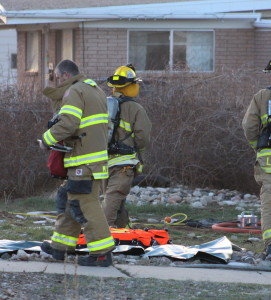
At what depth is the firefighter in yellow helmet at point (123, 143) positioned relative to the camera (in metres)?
9.14

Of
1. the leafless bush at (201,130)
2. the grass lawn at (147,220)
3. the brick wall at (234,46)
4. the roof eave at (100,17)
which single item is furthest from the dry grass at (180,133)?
the brick wall at (234,46)

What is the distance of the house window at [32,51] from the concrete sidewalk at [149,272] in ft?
51.3

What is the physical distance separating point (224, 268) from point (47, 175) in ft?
21.7

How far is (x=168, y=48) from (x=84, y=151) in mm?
13728

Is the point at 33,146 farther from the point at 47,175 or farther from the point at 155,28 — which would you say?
the point at 155,28

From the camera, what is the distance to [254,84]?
46.3 ft

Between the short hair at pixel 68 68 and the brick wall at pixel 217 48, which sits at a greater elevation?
the brick wall at pixel 217 48

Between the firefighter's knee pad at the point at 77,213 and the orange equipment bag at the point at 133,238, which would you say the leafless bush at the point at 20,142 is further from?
the firefighter's knee pad at the point at 77,213

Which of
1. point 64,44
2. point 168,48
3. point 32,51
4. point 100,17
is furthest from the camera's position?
point 32,51

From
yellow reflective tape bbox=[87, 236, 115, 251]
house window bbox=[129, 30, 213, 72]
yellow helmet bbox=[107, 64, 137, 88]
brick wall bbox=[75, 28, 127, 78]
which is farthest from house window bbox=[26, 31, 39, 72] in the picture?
yellow reflective tape bbox=[87, 236, 115, 251]

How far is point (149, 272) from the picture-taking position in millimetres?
7195

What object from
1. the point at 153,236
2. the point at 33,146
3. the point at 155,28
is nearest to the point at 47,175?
the point at 33,146

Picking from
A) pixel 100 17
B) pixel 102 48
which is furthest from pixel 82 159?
pixel 102 48

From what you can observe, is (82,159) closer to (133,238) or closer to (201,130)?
(133,238)
